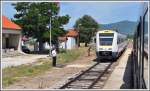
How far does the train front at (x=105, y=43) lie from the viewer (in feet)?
115

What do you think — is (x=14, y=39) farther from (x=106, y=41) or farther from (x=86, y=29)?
(x=86, y=29)

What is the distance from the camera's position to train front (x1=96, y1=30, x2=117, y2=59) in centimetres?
3509

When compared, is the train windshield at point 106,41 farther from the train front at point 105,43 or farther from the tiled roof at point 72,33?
the tiled roof at point 72,33

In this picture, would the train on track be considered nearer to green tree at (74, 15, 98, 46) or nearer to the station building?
the station building

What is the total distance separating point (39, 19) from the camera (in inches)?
2018

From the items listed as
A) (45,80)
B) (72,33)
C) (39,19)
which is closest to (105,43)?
(45,80)

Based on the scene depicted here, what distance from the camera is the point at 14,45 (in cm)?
5309

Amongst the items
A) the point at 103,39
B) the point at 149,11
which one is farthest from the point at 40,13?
the point at 149,11

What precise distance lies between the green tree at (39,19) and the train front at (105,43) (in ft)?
54.8

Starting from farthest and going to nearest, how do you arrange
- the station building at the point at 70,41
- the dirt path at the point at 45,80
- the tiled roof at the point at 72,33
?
the tiled roof at the point at 72,33
the station building at the point at 70,41
the dirt path at the point at 45,80

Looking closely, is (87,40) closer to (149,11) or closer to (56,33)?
(56,33)

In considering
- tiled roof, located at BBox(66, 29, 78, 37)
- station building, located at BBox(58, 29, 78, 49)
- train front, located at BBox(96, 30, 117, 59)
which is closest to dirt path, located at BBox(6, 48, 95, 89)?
train front, located at BBox(96, 30, 117, 59)

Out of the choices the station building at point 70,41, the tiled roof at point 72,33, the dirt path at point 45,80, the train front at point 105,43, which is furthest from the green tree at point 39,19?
the tiled roof at point 72,33

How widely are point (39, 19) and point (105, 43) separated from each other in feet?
57.8
